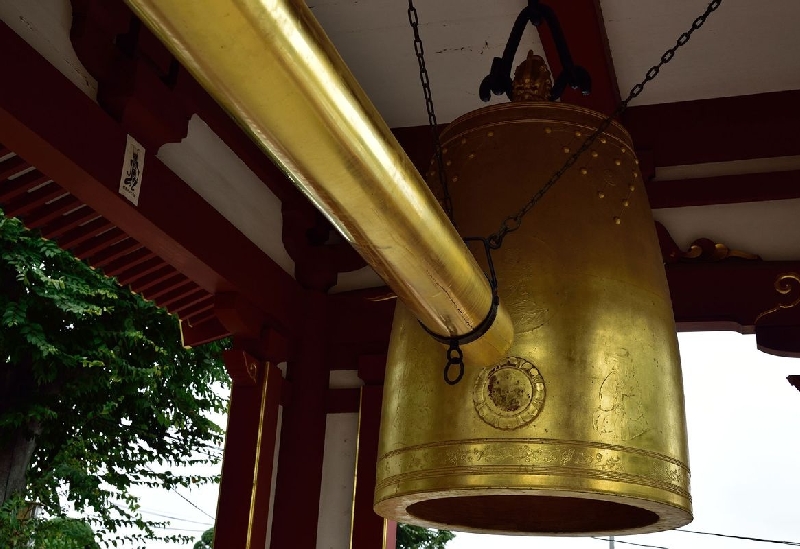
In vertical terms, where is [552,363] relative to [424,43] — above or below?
below

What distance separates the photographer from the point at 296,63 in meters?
0.68

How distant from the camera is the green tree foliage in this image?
9266 mm

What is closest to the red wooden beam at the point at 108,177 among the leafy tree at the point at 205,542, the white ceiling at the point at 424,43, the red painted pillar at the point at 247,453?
the red painted pillar at the point at 247,453

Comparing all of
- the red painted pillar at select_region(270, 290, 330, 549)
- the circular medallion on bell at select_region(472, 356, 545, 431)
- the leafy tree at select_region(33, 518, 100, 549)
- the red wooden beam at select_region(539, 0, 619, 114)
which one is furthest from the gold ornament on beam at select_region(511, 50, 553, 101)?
the leafy tree at select_region(33, 518, 100, 549)

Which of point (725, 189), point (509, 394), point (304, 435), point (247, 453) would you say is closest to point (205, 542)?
point (304, 435)

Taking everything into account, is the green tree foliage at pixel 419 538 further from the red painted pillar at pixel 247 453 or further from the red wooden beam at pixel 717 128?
the red wooden beam at pixel 717 128

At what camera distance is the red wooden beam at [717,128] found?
331 centimetres

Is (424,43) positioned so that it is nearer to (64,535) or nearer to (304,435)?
→ (304,435)

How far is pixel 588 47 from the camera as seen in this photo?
9.71 feet

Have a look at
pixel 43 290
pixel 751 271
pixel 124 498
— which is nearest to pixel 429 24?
pixel 751 271

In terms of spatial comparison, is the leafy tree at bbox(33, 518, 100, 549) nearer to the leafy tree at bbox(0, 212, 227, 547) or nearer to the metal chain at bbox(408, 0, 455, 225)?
the leafy tree at bbox(0, 212, 227, 547)

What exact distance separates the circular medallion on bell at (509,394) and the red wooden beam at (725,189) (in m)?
2.44

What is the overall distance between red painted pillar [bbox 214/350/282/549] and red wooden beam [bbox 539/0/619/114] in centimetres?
155

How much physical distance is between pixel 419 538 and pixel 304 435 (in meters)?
5.98
